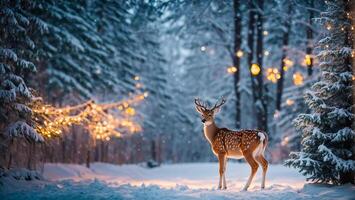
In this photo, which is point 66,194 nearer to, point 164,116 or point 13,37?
point 13,37

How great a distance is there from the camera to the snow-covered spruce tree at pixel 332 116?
10305 millimetres

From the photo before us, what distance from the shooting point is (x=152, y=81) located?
1162 inches

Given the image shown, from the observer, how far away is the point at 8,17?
486 inches

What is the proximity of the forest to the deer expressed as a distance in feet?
2.07

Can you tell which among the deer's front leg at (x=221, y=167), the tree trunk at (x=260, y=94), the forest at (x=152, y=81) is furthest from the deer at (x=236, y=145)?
the tree trunk at (x=260, y=94)

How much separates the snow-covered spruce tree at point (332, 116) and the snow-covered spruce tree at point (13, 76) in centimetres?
674

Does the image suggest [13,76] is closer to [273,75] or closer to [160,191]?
[160,191]

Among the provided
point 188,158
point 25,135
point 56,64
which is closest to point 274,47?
point 188,158

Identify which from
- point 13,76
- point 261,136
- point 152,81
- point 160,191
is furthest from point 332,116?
point 152,81

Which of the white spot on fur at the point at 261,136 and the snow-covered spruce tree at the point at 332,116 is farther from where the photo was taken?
the white spot on fur at the point at 261,136

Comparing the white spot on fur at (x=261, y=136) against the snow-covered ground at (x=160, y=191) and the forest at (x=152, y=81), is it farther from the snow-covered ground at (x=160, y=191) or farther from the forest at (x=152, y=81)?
the snow-covered ground at (x=160, y=191)

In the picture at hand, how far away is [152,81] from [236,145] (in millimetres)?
19066

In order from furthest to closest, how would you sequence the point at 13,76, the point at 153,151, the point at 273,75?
the point at 153,151, the point at 273,75, the point at 13,76

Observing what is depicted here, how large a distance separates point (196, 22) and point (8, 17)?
12454mm
